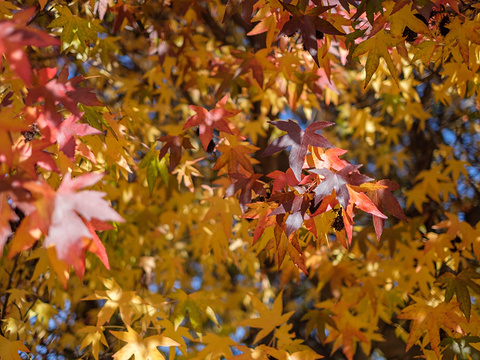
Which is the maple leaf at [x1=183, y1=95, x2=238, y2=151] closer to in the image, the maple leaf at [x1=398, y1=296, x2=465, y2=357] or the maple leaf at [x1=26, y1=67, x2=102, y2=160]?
the maple leaf at [x1=26, y1=67, x2=102, y2=160]

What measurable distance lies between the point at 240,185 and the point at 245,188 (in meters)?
0.03

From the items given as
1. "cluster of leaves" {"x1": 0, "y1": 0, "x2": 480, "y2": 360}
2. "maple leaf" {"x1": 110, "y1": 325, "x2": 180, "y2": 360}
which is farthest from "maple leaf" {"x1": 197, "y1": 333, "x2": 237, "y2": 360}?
"maple leaf" {"x1": 110, "y1": 325, "x2": 180, "y2": 360}

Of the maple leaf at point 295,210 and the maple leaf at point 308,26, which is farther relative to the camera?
the maple leaf at point 308,26

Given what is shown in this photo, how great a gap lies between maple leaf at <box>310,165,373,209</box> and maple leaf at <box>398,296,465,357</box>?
0.93 meters

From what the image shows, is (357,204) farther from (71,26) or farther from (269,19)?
(71,26)

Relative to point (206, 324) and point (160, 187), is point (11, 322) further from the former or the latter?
point (206, 324)

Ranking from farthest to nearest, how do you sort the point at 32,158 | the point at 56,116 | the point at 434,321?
the point at 434,321, the point at 56,116, the point at 32,158

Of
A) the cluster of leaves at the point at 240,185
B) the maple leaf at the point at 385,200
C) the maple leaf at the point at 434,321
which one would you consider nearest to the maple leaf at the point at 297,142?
the cluster of leaves at the point at 240,185

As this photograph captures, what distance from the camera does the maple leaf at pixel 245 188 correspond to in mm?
1911

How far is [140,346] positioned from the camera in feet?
5.91

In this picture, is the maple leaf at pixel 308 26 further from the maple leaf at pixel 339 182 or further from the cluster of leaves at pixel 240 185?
the maple leaf at pixel 339 182

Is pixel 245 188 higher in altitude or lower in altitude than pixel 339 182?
lower

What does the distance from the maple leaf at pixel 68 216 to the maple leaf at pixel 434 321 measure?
1.57 meters

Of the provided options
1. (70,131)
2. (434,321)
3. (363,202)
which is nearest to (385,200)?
(363,202)
